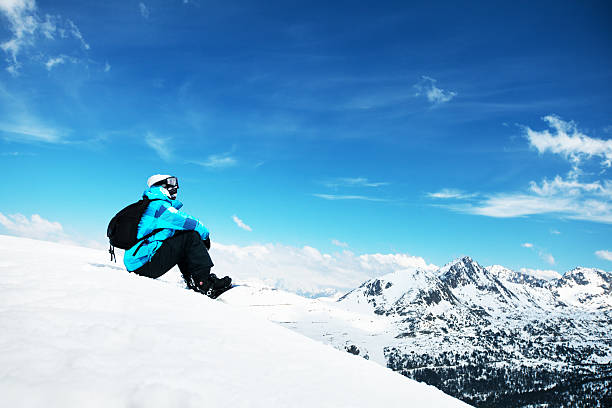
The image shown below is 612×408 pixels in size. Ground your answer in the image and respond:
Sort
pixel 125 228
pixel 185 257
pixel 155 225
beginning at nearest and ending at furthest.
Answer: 1. pixel 125 228
2. pixel 155 225
3. pixel 185 257

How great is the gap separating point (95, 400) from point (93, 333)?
40.6 inches

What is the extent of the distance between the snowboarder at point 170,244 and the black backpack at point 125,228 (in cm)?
8

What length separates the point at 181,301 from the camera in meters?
4.55

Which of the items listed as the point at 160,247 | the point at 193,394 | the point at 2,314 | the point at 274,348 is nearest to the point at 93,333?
the point at 2,314

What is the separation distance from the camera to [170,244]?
686 cm

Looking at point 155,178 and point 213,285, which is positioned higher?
point 155,178

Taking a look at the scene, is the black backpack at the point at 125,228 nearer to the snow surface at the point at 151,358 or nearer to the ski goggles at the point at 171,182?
the ski goggles at the point at 171,182

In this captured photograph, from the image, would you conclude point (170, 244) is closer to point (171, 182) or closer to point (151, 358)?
point (171, 182)

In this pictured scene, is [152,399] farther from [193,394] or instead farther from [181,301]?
[181,301]

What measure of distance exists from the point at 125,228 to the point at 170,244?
898 mm

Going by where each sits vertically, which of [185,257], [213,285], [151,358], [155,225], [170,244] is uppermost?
[155,225]

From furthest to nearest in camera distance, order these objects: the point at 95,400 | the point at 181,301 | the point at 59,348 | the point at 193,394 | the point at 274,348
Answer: the point at 181,301, the point at 274,348, the point at 59,348, the point at 193,394, the point at 95,400

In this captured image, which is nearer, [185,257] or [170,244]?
[170,244]

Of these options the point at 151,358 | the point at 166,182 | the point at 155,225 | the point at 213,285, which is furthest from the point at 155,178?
the point at 151,358
